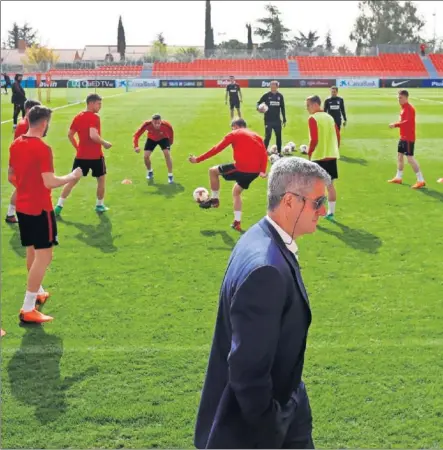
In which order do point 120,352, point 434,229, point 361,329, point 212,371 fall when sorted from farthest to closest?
point 434,229
point 361,329
point 120,352
point 212,371

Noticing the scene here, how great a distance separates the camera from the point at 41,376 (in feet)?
18.4

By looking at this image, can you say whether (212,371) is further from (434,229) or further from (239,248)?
(434,229)

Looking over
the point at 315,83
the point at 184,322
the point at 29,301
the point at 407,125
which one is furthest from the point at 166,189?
the point at 315,83

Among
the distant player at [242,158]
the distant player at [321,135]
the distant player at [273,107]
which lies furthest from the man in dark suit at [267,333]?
the distant player at [273,107]

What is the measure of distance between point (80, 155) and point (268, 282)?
31.0ft

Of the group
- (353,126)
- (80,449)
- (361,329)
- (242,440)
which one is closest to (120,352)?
(80,449)

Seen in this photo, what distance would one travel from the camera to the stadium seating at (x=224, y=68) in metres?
76.9

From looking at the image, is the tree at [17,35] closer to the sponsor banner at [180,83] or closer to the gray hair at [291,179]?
the sponsor banner at [180,83]

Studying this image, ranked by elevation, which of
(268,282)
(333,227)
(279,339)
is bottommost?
(333,227)

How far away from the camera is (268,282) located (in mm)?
2572

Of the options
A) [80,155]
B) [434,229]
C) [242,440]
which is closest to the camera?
[242,440]

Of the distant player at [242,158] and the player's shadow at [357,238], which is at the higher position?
the distant player at [242,158]

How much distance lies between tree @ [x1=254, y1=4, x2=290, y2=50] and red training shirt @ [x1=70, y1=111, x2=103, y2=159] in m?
101

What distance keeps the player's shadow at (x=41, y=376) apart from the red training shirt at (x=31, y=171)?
1.39m
